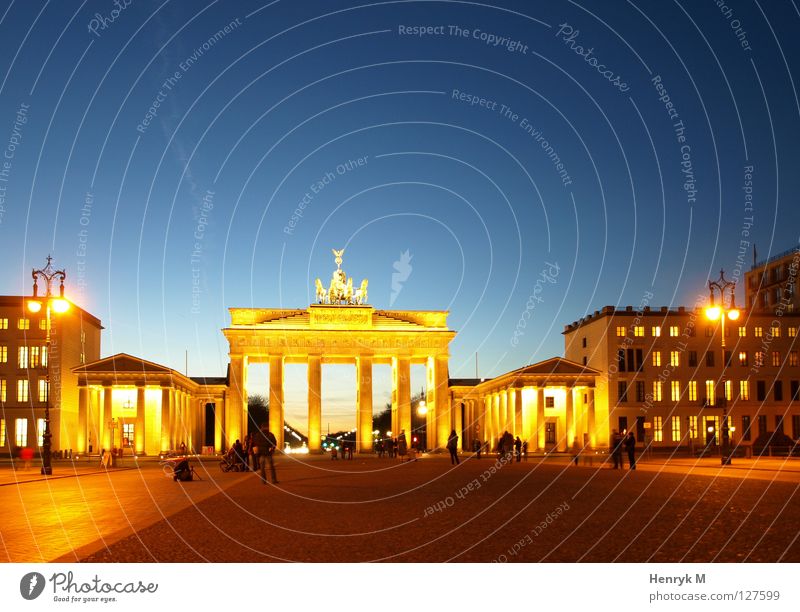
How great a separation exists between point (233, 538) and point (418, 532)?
327cm

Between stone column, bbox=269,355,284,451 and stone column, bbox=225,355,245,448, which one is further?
stone column, bbox=225,355,245,448

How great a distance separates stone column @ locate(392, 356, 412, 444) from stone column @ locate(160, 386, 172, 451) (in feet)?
72.7

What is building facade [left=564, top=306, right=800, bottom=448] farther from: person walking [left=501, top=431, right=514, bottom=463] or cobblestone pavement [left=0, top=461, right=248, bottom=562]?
cobblestone pavement [left=0, top=461, right=248, bottom=562]

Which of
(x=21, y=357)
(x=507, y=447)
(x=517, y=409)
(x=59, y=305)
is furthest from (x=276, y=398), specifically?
(x=59, y=305)

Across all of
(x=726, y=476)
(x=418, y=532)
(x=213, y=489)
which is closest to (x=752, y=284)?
(x=726, y=476)

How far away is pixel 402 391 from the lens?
322 feet

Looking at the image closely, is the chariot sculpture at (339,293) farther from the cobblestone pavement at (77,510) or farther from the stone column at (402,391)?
the cobblestone pavement at (77,510)

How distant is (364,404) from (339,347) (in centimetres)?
642

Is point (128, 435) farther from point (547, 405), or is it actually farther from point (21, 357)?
point (547, 405)

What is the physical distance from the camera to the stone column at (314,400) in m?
95.9

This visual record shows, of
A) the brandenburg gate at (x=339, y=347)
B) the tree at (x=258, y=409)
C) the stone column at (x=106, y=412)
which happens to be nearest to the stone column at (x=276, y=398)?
the brandenburg gate at (x=339, y=347)

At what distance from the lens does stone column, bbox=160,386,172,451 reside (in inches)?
3447

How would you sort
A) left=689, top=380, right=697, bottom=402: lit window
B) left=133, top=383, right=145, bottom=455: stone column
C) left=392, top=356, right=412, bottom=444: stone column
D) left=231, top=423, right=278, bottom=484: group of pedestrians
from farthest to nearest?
left=392, top=356, right=412, bottom=444: stone column < left=689, top=380, right=697, bottom=402: lit window < left=133, top=383, right=145, bottom=455: stone column < left=231, top=423, right=278, bottom=484: group of pedestrians

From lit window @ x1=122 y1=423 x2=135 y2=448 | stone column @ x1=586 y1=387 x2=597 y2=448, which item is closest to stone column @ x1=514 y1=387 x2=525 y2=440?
stone column @ x1=586 y1=387 x2=597 y2=448
